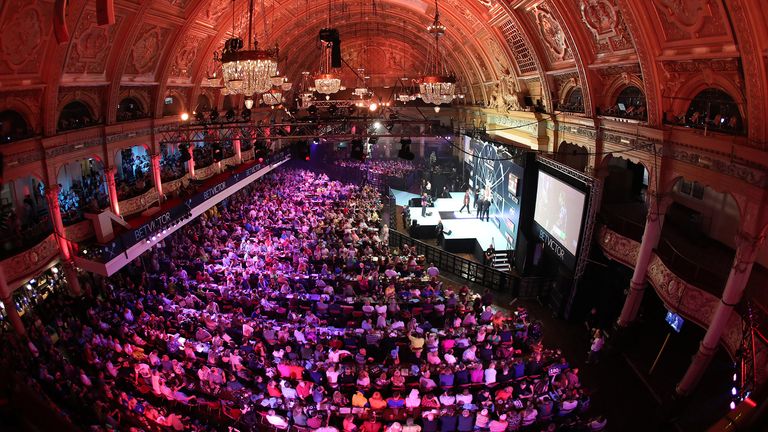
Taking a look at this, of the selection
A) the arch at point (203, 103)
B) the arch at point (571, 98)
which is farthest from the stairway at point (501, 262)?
the arch at point (203, 103)

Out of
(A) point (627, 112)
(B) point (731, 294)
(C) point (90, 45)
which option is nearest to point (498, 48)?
(A) point (627, 112)

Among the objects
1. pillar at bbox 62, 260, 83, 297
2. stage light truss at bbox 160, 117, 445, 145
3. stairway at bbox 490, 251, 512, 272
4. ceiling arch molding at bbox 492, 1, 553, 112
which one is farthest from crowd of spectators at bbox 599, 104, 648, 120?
pillar at bbox 62, 260, 83, 297

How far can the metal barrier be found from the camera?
15672 millimetres

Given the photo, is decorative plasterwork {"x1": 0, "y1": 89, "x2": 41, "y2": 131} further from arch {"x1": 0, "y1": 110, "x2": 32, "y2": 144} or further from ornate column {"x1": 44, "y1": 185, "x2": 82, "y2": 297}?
ornate column {"x1": 44, "y1": 185, "x2": 82, "y2": 297}

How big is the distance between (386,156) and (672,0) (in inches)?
1122

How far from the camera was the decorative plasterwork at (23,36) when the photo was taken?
30.7 feet

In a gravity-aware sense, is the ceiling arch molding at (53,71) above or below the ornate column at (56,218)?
above

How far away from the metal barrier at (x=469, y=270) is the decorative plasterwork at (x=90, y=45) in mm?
13056

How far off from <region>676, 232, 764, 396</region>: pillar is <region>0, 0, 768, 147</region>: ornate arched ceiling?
1.91 meters

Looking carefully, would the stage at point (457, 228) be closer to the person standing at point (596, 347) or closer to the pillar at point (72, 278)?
the person standing at point (596, 347)

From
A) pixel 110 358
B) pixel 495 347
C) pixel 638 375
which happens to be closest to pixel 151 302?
pixel 110 358

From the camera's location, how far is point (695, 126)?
923cm

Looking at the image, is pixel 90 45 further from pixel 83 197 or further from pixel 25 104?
pixel 83 197

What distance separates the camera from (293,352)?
33.6 feet
